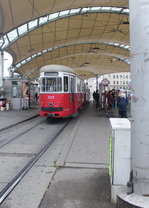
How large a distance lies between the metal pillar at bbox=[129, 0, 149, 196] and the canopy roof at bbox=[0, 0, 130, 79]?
61.3 feet

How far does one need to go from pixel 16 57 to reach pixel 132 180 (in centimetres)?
3996

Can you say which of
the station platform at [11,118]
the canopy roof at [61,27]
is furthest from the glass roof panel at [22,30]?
the station platform at [11,118]

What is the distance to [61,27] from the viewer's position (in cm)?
3241

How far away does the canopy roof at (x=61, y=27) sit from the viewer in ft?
77.7

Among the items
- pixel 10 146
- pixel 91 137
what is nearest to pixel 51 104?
pixel 91 137

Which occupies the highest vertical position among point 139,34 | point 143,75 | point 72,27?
point 72,27

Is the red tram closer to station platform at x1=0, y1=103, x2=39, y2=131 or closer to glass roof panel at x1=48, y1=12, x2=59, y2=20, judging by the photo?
station platform at x1=0, y1=103, x2=39, y2=131

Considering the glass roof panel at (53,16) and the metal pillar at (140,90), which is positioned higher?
the glass roof panel at (53,16)

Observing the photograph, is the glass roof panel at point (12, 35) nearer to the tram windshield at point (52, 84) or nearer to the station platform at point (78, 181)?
the tram windshield at point (52, 84)

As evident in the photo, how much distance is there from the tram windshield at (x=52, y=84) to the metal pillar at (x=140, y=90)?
12.3m

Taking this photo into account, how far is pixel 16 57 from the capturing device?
4169 cm

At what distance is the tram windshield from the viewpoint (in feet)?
52.1

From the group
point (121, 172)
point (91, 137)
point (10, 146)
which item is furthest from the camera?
point (91, 137)

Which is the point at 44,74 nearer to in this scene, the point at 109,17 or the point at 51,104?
the point at 51,104
